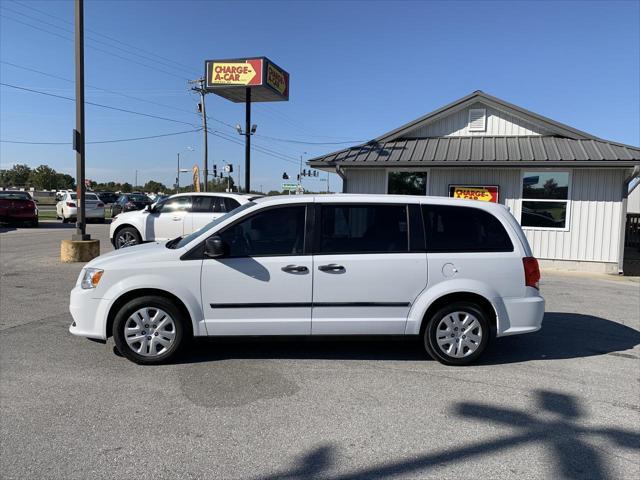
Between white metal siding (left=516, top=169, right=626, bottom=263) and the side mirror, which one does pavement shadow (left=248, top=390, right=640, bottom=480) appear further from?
white metal siding (left=516, top=169, right=626, bottom=263)

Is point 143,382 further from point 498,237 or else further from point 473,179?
point 473,179

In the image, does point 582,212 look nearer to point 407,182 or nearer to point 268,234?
point 407,182

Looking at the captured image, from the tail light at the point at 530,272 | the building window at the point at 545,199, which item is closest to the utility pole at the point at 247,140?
the building window at the point at 545,199

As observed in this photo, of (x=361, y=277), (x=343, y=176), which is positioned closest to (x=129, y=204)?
(x=343, y=176)

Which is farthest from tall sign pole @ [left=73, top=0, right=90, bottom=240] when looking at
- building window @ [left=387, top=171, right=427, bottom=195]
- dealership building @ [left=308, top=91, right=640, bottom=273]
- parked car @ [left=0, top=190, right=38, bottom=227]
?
parked car @ [left=0, top=190, right=38, bottom=227]

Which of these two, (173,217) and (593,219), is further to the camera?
(593,219)

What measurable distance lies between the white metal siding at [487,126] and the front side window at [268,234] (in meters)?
10.4

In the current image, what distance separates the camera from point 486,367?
5.05m

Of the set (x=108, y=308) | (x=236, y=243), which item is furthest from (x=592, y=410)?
(x=108, y=308)

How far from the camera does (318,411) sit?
391 centimetres

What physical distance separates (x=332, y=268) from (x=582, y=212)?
10087 millimetres

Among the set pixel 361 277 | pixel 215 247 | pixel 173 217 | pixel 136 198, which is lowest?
pixel 361 277

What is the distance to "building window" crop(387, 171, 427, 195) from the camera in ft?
44.3

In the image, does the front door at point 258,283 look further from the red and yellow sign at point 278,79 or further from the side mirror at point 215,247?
the red and yellow sign at point 278,79
